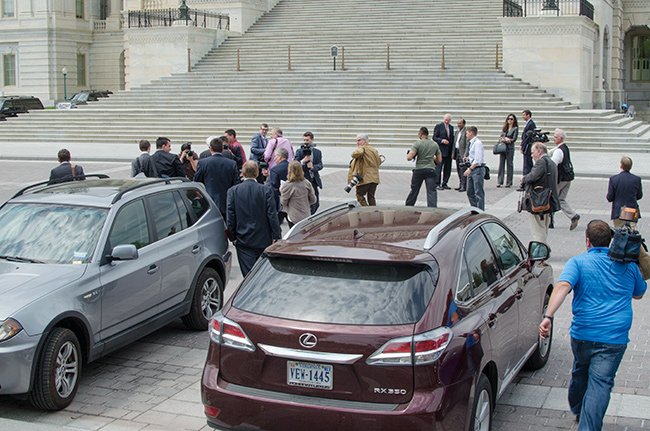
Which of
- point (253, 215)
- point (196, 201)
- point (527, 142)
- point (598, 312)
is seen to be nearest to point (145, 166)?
point (196, 201)

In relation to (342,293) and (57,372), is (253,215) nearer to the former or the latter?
(57,372)

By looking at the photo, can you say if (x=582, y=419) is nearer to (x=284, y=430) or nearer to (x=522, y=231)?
(x=284, y=430)

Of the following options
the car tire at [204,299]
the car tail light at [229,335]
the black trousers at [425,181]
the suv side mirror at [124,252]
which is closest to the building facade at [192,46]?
the black trousers at [425,181]

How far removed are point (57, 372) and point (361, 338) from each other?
2736 mm

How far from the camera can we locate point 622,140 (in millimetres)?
25469

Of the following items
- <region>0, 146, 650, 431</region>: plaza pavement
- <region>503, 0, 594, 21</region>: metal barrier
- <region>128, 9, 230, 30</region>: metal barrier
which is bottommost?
<region>0, 146, 650, 431</region>: plaza pavement

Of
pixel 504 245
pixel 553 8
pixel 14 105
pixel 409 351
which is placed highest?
pixel 553 8

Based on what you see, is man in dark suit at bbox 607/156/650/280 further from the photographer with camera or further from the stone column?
the stone column

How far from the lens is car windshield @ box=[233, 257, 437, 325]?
437 cm

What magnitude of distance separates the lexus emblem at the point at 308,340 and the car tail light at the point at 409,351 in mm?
331

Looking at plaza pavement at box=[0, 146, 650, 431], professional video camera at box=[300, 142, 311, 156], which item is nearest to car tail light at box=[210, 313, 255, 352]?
plaza pavement at box=[0, 146, 650, 431]

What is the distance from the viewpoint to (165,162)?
11758 millimetres

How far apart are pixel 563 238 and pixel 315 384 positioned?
9.02m

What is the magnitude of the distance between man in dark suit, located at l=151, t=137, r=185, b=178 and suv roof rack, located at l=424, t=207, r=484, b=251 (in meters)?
6.80
